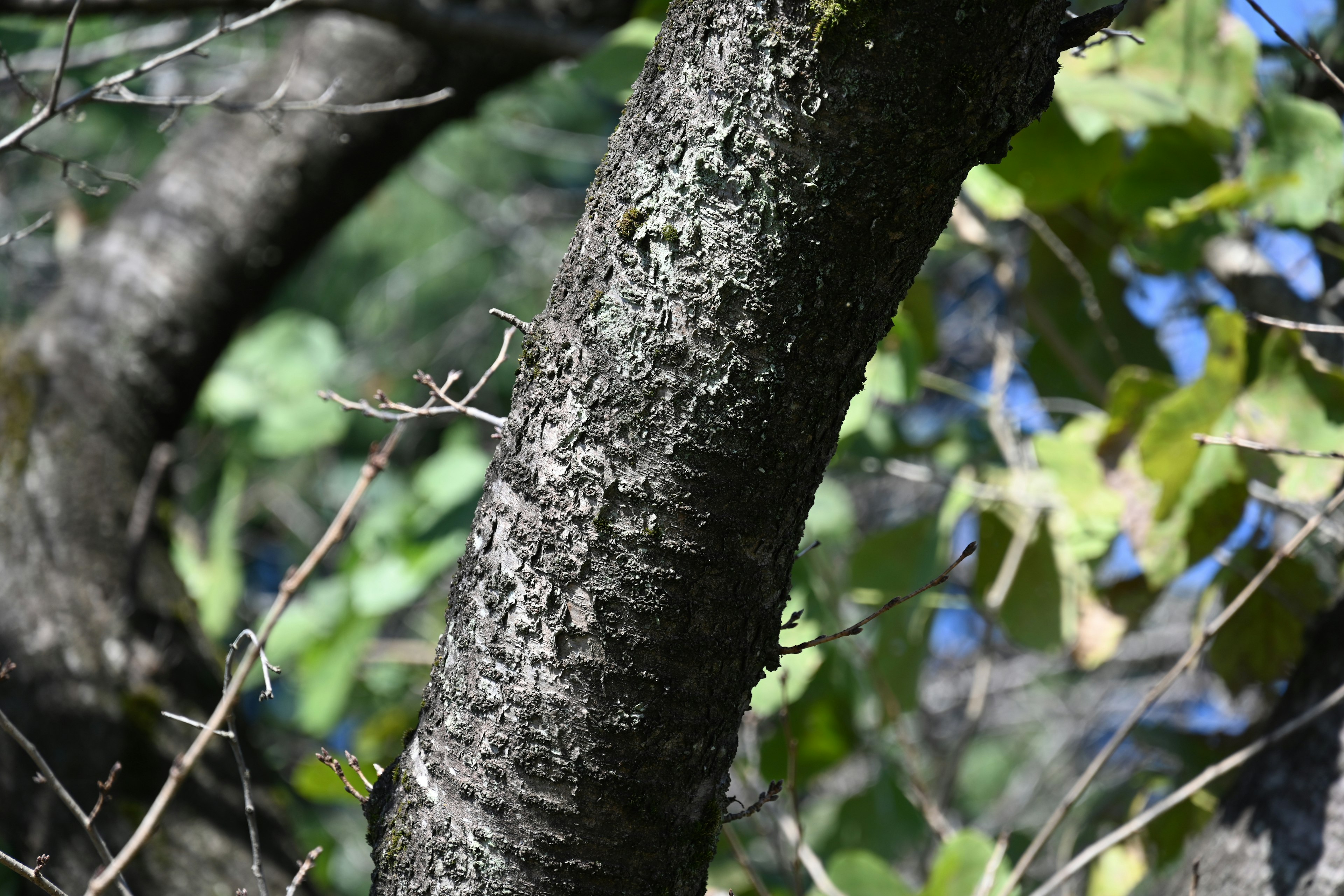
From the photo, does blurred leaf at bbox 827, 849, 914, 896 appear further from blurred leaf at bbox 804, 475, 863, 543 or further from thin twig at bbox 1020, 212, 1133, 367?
thin twig at bbox 1020, 212, 1133, 367

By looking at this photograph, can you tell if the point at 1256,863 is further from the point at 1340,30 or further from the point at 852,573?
the point at 1340,30

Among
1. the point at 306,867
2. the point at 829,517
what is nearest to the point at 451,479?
the point at 829,517

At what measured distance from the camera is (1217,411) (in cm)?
106

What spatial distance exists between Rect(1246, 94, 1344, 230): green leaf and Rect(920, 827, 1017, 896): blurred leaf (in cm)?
81

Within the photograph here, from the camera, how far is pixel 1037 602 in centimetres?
131

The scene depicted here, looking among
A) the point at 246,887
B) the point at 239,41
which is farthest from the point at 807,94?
the point at 239,41

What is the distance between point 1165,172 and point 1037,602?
1.94 ft

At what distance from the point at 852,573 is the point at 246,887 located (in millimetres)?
959

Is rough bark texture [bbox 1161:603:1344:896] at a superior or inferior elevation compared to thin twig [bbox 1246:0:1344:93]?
inferior

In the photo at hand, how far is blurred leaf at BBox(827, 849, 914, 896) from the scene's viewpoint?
1095 mm

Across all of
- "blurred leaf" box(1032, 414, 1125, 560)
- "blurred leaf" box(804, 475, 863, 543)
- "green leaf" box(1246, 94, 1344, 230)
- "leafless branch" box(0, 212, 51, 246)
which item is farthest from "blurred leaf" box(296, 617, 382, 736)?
"green leaf" box(1246, 94, 1344, 230)

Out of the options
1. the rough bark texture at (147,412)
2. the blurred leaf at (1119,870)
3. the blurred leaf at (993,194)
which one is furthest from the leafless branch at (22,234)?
the blurred leaf at (1119,870)

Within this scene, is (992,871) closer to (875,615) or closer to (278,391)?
(875,615)

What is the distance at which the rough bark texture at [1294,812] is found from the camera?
35.7 inches
